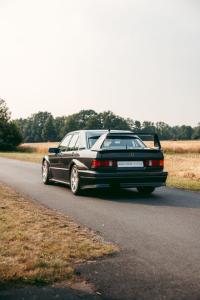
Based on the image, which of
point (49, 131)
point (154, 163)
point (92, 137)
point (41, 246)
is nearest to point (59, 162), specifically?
point (92, 137)

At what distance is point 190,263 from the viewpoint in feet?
16.5

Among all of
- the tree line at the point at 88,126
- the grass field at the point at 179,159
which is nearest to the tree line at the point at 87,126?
the tree line at the point at 88,126

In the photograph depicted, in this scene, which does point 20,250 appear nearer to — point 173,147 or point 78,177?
point 78,177

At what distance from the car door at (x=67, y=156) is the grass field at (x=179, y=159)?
12.0 ft

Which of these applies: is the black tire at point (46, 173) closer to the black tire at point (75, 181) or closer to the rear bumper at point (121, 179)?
the black tire at point (75, 181)

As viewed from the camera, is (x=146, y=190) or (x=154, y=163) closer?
(x=154, y=163)

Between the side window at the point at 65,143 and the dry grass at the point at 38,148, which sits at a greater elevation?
the side window at the point at 65,143

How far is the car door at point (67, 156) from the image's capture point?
11.8 m

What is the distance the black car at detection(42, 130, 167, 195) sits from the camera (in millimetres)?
10492

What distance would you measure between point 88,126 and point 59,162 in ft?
428

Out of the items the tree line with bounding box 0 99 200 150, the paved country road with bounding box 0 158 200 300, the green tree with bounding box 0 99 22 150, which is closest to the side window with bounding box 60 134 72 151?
the paved country road with bounding box 0 158 200 300

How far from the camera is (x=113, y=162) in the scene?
34.6 feet

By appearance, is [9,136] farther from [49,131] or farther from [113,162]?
[49,131]

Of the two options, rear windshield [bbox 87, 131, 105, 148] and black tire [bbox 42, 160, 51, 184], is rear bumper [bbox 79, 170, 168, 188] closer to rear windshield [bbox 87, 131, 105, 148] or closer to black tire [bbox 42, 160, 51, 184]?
rear windshield [bbox 87, 131, 105, 148]
